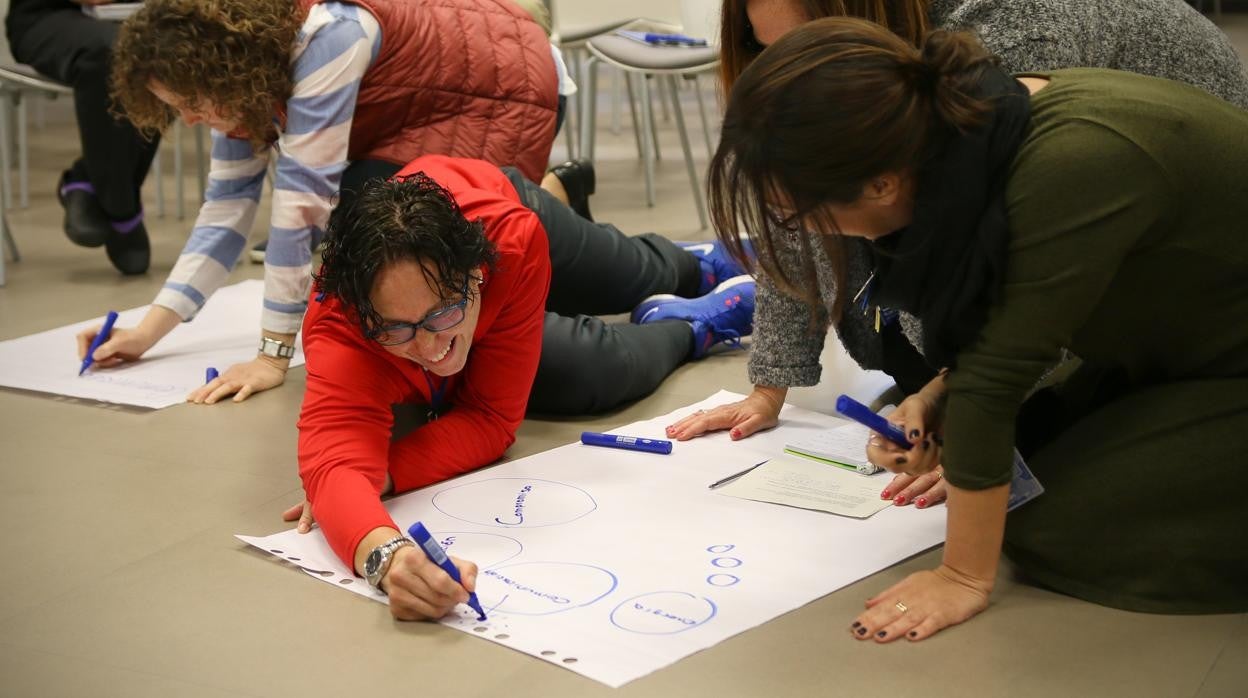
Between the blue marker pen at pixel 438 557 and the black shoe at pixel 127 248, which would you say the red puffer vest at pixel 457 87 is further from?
the blue marker pen at pixel 438 557

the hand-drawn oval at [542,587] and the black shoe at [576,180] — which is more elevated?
the black shoe at [576,180]

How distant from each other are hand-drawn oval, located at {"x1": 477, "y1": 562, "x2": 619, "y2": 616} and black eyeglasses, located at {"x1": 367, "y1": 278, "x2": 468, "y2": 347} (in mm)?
285

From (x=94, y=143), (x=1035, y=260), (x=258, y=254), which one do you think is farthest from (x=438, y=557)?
(x=94, y=143)

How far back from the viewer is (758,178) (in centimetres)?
106

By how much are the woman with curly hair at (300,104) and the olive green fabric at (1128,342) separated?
1.25 metres

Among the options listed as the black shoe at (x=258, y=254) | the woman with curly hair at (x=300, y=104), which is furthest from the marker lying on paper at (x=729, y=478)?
the black shoe at (x=258, y=254)

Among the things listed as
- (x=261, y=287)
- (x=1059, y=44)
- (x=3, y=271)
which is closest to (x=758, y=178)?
(x=1059, y=44)

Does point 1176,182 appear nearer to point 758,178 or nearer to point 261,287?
point 758,178

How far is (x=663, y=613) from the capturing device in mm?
1217

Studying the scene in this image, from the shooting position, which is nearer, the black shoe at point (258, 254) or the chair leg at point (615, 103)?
the black shoe at point (258, 254)

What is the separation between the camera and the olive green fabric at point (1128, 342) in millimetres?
1063

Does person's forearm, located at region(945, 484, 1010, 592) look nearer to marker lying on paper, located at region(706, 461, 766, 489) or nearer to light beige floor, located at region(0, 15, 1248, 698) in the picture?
light beige floor, located at region(0, 15, 1248, 698)

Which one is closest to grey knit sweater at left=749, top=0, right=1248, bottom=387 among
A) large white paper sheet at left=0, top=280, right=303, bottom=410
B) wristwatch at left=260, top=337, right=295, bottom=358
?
wristwatch at left=260, top=337, right=295, bottom=358

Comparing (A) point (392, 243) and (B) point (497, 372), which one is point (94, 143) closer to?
(B) point (497, 372)
